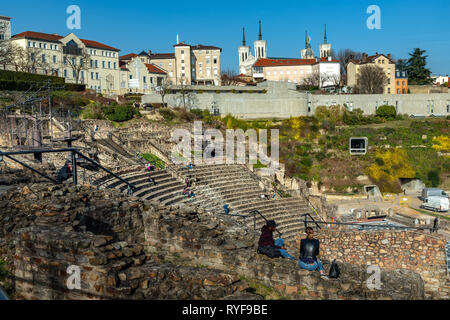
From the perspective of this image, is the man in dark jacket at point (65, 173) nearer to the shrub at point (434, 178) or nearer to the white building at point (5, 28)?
the shrub at point (434, 178)

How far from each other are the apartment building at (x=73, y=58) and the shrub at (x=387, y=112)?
37042mm

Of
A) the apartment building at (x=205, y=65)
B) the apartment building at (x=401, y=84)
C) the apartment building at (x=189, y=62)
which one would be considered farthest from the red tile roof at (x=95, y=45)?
the apartment building at (x=401, y=84)

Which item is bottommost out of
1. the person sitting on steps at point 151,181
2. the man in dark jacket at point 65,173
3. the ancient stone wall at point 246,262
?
the ancient stone wall at point 246,262

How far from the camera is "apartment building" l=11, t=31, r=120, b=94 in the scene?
51344 millimetres

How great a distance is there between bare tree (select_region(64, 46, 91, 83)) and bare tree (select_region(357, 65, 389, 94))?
4356cm

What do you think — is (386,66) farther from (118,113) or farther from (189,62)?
(118,113)

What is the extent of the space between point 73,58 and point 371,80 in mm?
46444

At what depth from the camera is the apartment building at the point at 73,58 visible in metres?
51.3

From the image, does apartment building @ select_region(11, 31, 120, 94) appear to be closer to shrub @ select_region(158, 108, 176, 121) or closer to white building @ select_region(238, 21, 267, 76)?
shrub @ select_region(158, 108, 176, 121)

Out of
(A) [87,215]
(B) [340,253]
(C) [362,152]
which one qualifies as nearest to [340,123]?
(C) [362,152]
